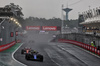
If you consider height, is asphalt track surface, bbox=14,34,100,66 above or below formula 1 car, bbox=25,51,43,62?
below

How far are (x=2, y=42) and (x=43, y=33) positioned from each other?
11997 centimetres

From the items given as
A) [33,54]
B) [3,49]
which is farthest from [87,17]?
[33,54]

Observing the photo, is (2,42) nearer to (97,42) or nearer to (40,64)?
(40,64)

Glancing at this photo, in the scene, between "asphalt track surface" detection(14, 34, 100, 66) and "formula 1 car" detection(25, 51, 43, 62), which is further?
"formula 1 car" detection(25, 51, 43, 62)

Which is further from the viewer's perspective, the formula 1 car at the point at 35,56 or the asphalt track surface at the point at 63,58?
the formula 1 car at the point at 35,56

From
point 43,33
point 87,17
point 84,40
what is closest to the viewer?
point 84,40

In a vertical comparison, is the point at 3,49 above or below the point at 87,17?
below

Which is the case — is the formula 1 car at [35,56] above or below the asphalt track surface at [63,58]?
above

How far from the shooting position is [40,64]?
19547 mm

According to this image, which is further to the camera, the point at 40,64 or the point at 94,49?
the point at 94,49

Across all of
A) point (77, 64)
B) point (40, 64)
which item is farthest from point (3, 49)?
point (77, 64)

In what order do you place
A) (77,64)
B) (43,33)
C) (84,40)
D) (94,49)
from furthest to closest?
(43,33)
(84,40)
(94,49)
(77,64)

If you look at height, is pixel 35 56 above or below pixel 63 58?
above

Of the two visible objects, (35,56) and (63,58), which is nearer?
(35,56)
